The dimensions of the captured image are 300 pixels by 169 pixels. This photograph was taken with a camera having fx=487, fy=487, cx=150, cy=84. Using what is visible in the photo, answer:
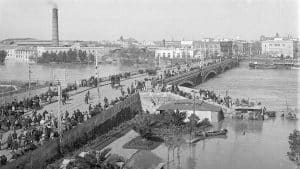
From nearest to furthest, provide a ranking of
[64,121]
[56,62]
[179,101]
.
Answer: [64,121] < [179,101] < [56,62]

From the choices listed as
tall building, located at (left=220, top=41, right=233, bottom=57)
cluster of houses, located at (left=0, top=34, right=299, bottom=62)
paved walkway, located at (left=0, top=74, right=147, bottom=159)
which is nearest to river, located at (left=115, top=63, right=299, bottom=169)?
paved walkway, located at (left=0, top=74, right=147, bottom=159)

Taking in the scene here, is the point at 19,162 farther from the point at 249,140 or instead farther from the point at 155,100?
the point at 155,100

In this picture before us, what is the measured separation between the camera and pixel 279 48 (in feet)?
160

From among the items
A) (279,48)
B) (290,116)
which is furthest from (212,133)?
(279,48)

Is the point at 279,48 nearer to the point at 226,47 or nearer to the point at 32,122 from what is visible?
the point at 226,47

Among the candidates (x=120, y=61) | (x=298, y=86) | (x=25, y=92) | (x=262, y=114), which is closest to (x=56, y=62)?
(x=120, y=61)

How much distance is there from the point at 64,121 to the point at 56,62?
30.1 meters

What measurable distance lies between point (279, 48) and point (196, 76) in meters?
29.6

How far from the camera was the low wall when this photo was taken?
6500 millimetres

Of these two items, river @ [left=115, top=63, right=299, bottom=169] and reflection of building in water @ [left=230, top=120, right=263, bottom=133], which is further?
reflection of building in water @ [left=230, top=120, right=263, bottom=133]

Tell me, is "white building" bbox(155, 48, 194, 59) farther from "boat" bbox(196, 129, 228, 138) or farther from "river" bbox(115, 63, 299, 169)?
"boat" bbox(196, 129, 228, 138)

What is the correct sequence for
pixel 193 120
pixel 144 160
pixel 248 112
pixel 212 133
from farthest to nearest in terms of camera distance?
pixel 248 112
pixel 193 120
pixel 212 133
pixel 144 160

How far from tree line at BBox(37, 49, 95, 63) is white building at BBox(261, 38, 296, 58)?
1926 centimetres

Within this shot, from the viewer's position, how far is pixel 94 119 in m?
9.17
